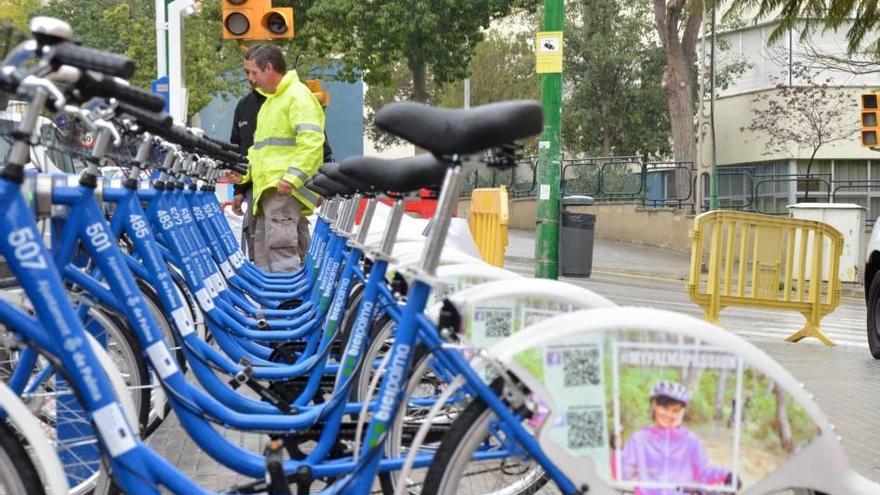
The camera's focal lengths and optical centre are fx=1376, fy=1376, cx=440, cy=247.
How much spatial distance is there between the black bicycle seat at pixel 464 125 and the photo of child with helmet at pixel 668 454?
690 mm

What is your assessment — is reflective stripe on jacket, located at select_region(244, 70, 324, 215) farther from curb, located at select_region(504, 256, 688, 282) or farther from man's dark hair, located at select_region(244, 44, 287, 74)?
curb, located at select_region(504, 256, 688, 282)

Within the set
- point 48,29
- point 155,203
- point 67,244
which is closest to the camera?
point 48,29

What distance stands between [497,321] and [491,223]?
26.0 feet

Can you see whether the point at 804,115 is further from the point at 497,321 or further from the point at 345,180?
the point at 497,321

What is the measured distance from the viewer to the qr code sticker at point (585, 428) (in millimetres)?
3197

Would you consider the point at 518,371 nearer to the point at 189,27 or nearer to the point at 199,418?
the point at 199,418

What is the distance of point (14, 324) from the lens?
124 inches

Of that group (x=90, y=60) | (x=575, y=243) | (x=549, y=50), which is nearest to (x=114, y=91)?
(x=90, y=60)

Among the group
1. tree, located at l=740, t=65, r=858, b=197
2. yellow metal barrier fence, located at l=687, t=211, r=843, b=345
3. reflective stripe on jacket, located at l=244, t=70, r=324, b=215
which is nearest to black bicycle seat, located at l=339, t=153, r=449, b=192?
reflective stripe on jacket, located at l=244, t=70, r=324, b=215

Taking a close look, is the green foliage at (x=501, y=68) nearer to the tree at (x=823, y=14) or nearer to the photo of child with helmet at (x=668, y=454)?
the tree at (x=823, y=14)

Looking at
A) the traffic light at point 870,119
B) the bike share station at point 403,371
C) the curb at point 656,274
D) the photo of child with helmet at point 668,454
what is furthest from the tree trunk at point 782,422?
the curb at point 656,274

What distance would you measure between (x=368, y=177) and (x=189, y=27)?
3759cm

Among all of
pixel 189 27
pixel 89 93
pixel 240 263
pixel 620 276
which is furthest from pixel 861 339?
pixel 189 27

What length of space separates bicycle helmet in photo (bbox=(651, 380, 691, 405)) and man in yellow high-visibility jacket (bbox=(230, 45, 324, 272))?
4.84m
